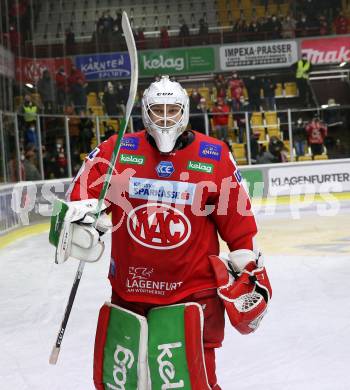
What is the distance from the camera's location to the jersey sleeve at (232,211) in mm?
2547

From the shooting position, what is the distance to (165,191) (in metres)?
2.52

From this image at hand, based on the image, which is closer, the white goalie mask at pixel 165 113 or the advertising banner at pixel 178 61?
the white goalie mask at pixel 165 113

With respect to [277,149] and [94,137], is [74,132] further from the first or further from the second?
[277,149]

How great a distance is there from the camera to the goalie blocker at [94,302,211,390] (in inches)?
96.3

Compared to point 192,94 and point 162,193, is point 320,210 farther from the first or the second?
point 162,193

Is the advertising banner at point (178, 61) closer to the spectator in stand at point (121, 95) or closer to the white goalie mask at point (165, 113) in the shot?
the spectator in stand at point (121, 95)

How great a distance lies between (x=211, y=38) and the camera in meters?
19.5

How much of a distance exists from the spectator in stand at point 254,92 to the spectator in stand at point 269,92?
15 centimetres

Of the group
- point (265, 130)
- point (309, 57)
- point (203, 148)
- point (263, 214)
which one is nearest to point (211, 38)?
point (309, 57)

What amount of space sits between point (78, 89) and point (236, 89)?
Answer: 3451 mm

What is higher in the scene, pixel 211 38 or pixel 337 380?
pixel 211 38

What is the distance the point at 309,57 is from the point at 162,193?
1705 cm

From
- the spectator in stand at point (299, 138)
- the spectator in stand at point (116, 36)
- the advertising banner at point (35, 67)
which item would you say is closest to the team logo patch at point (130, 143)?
the advertising banner at point (35, 67)

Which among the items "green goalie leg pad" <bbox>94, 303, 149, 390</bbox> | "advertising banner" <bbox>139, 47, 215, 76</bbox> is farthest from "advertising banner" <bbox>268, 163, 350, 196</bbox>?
"green goalie leg pad" <bbox>94, 303, 149, 390</bbox>
